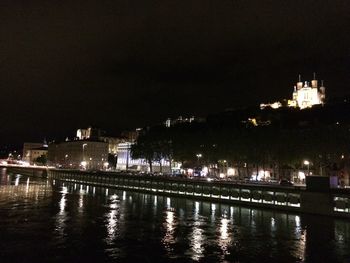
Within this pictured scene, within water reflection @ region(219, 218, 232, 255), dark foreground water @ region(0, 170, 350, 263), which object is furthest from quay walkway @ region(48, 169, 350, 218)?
water reflection @ region(219, 218, 232, 255)

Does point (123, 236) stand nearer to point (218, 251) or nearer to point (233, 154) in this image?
point (218, 251)

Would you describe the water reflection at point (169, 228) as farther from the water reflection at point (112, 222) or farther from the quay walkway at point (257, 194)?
the quay walkway at point (257, 194)

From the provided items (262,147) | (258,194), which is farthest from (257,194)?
(262,147)

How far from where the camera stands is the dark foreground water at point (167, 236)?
23609mm

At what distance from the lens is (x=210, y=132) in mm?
114438

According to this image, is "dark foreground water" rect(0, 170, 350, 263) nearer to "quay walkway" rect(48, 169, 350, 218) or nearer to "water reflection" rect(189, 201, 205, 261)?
"water reflection" rect(189, 201, 205, 261)

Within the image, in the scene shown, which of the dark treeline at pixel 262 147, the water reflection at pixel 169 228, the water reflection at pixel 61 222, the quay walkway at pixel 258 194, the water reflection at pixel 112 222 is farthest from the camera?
the dark treeline at pixel 262 147

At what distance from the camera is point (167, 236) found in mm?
29703

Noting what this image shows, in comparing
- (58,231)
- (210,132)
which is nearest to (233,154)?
(210,132)

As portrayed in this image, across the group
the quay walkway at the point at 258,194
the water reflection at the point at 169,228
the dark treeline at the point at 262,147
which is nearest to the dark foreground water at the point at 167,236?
the water reflection at the point at 169,228

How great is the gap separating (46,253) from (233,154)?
81.0 meters

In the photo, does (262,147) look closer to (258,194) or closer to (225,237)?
(258,194)

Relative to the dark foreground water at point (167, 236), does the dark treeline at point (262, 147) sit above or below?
above

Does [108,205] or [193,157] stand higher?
[193,157]
